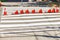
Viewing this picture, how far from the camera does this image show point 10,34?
796cm

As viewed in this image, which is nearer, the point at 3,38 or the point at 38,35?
the point at 3,38

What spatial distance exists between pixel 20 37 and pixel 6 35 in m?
0.73

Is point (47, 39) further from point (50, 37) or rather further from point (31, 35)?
point (31, 35)

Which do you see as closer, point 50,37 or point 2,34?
point 50,37

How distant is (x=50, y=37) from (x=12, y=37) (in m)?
1.64

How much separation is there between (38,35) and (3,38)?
160cm

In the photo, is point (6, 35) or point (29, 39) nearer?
point (29, 39)

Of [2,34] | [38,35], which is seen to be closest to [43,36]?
[38,35]

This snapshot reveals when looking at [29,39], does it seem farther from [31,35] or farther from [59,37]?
[59,37]

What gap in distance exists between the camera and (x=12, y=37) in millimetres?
7426

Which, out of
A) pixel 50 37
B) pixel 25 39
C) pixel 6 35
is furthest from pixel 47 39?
pixel 6 35

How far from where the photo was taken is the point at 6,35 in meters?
7.75

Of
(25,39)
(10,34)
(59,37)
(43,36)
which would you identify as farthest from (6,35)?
(59,37)

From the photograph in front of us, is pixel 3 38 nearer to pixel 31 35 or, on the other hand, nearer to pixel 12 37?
pixel 12 37
